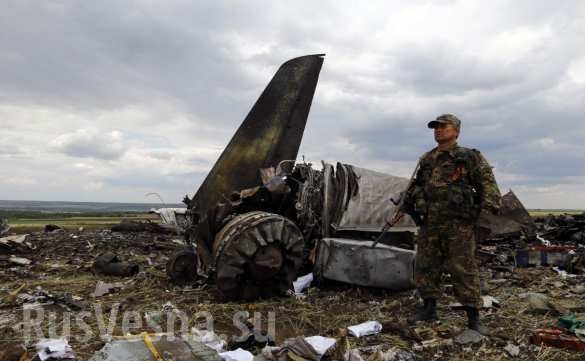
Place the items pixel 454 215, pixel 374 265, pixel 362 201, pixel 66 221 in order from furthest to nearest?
pixel 66 221, pixel 362 201, pixel 374 265, pixel 454 215

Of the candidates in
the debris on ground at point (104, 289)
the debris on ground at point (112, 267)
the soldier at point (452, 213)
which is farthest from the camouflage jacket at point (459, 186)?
the debris on ground at point (112, 267)

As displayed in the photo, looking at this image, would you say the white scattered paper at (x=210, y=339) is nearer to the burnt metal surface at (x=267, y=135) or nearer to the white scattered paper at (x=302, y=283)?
the white scattered paper at (x=302, y=283)

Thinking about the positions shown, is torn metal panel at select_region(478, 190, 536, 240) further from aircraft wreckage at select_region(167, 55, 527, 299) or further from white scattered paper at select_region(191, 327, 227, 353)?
white scattered paper at select_region(191, 327, 227, 353)

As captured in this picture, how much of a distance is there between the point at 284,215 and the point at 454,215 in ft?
8.79

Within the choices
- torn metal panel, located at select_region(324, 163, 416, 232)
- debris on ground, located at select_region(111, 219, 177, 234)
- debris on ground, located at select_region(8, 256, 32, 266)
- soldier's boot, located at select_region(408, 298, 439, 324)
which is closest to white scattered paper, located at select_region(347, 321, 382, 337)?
soldier's boot, located at select_region(408, 298, 439, 324)

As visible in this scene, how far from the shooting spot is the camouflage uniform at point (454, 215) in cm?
419

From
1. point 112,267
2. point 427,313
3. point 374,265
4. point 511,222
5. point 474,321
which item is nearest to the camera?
point 474,321

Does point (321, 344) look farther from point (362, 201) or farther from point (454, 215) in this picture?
point (362, 201)

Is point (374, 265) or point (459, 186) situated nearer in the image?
point (459, 186)

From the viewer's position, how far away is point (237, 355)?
341 centimetres

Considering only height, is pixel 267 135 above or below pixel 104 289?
above

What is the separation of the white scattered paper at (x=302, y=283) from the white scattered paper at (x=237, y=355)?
89.6 inches

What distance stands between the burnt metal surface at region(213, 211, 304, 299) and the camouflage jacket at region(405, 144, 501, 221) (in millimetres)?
1628

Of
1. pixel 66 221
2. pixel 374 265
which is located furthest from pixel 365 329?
pixel 66 221
